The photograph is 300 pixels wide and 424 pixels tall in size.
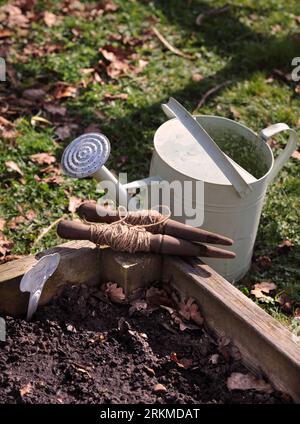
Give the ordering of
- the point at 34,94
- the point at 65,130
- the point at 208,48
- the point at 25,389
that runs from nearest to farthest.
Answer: the point at 25,389, the point at 65,130, the point at 34,94, the point at 208,48

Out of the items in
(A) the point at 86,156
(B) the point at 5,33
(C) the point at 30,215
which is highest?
(A) the point at 86,156

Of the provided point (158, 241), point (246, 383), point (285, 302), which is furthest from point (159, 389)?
point (285, 302)

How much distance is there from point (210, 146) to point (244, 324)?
0.74 meters

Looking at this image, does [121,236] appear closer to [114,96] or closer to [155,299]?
[155,299]

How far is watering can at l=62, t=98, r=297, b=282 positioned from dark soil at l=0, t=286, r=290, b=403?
557mm

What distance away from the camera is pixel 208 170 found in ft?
9.41

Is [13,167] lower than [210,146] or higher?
lower

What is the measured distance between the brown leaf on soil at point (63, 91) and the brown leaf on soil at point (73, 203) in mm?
1111

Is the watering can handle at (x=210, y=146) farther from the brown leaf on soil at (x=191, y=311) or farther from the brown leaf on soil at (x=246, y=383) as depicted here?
the brown leaf on soil at (x=246, y=383)

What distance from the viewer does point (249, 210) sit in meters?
2.95
